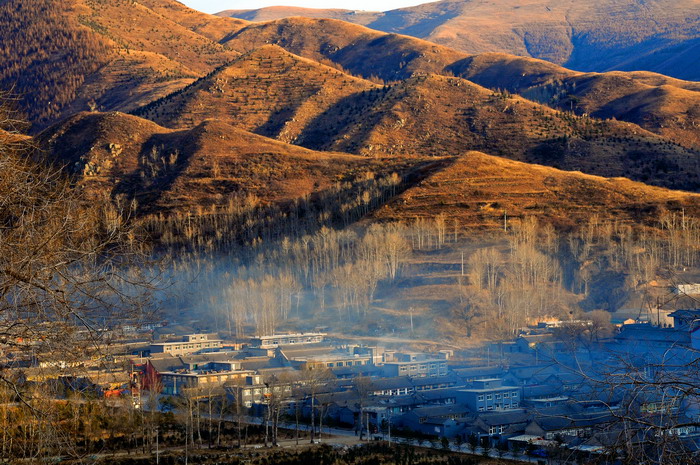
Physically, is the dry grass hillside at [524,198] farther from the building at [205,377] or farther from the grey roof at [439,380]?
the building at [205,377]

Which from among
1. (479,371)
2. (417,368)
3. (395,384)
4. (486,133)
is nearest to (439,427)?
(395,384)

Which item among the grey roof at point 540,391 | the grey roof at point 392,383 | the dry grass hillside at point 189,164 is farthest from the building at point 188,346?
the dry grass hillside at point 189,164

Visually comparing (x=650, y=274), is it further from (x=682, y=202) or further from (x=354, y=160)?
(x=354, y=160)

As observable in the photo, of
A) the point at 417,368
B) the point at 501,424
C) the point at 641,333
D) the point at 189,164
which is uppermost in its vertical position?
the point at 189,164

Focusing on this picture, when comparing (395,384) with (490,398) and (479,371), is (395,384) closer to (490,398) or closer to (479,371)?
(479,371)

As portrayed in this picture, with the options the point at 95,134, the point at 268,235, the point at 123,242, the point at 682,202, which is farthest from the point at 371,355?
the point at 95,134

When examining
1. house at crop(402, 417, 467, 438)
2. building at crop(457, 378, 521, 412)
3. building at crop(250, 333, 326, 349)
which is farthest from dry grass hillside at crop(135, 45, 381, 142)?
house at crop(402, 417, 467, 438)

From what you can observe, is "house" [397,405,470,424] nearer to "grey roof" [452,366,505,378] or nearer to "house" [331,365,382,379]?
"grey roof" [452,366,505,378]
